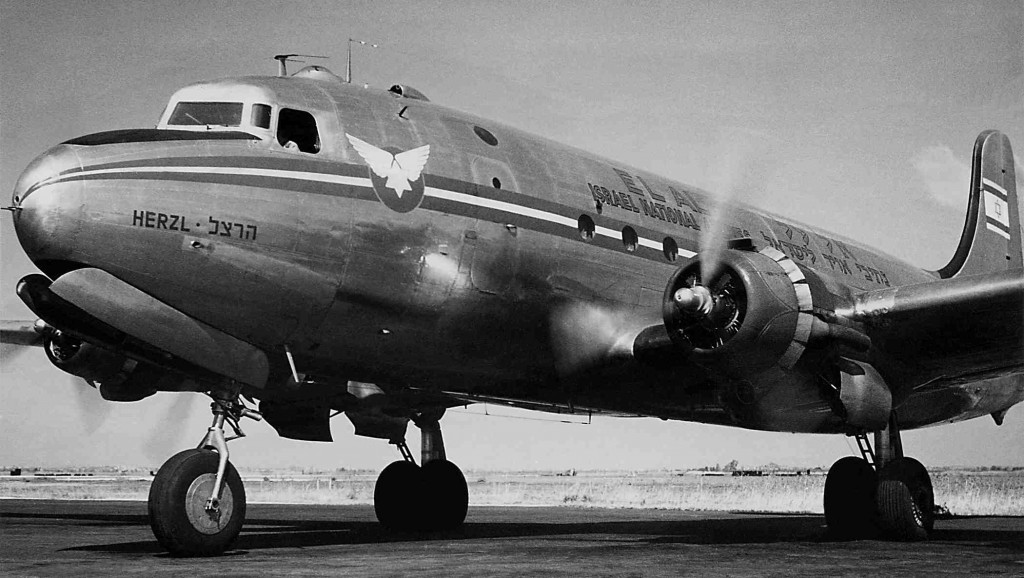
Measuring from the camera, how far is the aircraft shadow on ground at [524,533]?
11273 millimetres

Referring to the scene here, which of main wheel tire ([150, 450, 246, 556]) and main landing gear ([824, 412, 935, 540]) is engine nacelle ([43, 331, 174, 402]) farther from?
main landing gear ([824, 412, 935, 540])

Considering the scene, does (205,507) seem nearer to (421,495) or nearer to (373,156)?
(373,156)

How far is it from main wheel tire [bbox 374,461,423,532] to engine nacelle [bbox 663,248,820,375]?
18.7ft

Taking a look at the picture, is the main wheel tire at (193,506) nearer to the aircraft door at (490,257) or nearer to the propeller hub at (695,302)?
the aircraft door at (490,257)

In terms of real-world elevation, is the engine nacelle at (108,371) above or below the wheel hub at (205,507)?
above

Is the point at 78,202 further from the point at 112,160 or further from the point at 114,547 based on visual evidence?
the point at 114,547

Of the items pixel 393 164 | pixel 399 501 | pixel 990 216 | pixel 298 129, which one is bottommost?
pixel 399 501

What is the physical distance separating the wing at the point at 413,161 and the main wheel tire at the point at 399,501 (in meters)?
6.00

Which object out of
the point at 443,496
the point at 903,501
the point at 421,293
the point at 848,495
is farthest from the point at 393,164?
the point at 848,495

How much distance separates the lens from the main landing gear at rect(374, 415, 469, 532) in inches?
576

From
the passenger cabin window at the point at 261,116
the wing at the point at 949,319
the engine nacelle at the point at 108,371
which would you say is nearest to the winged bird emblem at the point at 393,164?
the passenger cabin window at the point at 261,116

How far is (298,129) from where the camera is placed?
381 inches

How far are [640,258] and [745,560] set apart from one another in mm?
3925

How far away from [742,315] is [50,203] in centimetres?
597
